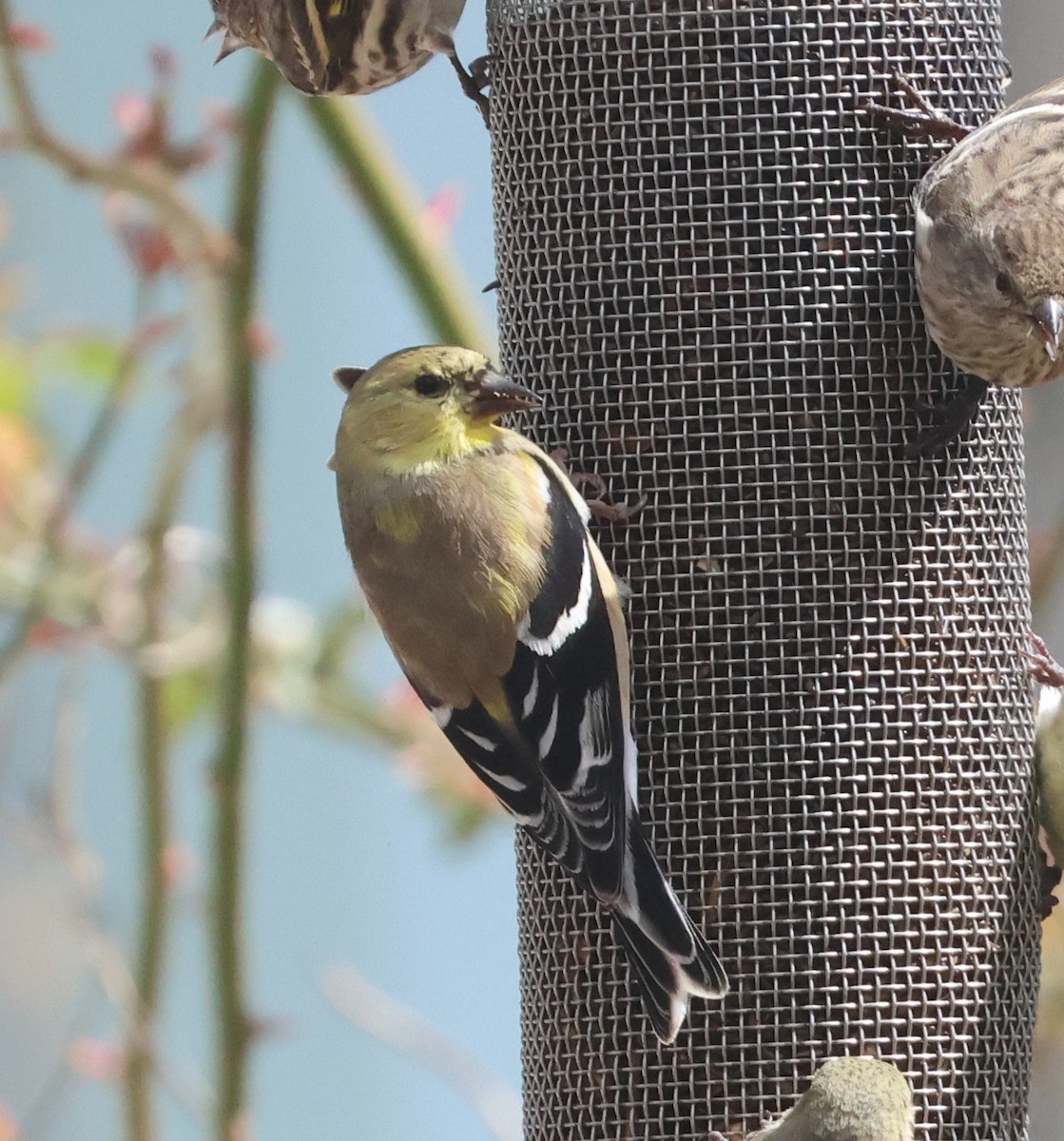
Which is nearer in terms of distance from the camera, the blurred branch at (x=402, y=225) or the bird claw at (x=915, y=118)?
the bird claw at (x=915, y=118)

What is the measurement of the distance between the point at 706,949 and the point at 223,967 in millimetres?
1258

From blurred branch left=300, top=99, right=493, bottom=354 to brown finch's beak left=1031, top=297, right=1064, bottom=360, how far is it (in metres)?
1.22

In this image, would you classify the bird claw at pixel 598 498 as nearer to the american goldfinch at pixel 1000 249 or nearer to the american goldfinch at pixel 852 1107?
the american goldfinch at pixel 1000 249

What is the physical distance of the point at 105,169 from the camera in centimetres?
411

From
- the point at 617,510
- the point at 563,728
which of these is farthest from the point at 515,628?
the point at 617,510

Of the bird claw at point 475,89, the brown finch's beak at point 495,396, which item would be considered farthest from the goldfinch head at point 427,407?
the bird claw at point 475,89

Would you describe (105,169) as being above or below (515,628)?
above

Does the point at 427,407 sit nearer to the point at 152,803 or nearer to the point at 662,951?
the point at 662,951

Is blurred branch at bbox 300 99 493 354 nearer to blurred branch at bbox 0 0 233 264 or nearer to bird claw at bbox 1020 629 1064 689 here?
blurred branch at bbox 0 0 233 264

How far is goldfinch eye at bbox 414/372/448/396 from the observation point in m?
3.39

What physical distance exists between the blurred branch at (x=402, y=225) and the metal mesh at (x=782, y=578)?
415 mm

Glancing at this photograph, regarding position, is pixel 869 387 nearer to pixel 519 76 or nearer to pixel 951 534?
pixel 951 534

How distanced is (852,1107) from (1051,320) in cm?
139

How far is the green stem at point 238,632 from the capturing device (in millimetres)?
3941
